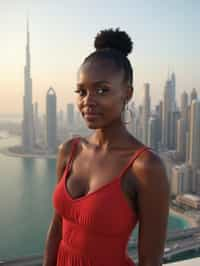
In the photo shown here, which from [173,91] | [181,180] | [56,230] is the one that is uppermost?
[173,91]

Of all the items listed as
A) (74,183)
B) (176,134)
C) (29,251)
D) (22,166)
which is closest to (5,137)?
(22,166)

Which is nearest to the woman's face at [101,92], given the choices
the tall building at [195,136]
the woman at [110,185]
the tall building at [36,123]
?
the woman at [110,185]

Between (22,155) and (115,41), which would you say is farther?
(22,155)

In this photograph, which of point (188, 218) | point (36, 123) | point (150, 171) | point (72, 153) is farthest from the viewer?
point (36, 123)

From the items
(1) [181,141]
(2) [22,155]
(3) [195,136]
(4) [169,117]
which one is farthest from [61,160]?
(2) [22,155]

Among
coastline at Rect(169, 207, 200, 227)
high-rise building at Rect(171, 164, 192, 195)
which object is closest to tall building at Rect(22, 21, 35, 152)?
high-rise building at Rect(171, 164, 192, 195)

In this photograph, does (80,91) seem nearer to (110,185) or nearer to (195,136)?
(110,185)
